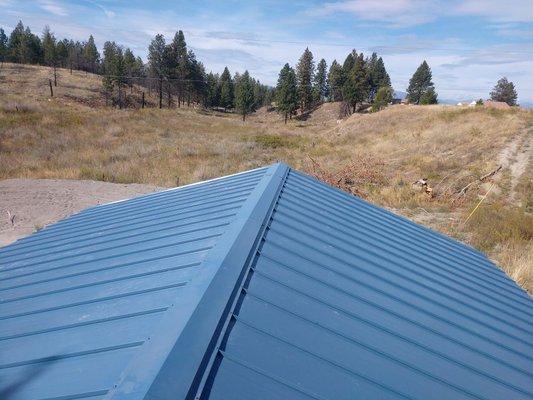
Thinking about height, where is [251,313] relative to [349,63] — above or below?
below

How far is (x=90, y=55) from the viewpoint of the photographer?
8944 centimetres

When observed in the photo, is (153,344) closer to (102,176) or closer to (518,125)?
(102,176)

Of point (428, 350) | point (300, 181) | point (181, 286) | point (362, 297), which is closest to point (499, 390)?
point (428, 350)

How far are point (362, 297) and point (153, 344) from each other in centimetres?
191

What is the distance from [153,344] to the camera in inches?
78.1

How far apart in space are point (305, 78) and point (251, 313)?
7279 centimetres

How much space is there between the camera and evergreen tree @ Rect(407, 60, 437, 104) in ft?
224

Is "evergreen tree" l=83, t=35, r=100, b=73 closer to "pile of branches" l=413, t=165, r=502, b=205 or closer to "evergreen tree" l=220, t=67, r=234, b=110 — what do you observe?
"evergreen tree" l=220, t=67, r=234, b=110

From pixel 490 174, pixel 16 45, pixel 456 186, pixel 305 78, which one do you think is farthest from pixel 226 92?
pixel 456 186

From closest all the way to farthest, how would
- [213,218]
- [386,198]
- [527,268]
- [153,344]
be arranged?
[153,344] < [213,218] < [527,268] < [386,198]

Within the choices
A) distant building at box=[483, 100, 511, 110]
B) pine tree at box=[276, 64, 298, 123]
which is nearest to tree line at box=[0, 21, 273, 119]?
pine tree at box=[276, 64, 298, 123]

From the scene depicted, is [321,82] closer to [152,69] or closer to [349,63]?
[349,63]

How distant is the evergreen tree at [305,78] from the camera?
232 ft

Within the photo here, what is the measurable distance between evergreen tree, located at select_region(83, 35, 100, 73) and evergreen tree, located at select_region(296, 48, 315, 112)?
5044 centimetres
